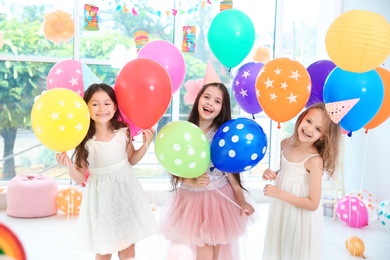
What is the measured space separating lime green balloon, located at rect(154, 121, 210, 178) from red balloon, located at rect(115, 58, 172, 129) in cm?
11

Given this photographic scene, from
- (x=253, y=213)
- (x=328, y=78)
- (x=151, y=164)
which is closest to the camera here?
(x=328, y=78)

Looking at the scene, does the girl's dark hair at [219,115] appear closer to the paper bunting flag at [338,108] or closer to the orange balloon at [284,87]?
the orange balloon at [284,87]

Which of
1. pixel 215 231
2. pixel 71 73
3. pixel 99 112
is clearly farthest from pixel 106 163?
pixel 215 231

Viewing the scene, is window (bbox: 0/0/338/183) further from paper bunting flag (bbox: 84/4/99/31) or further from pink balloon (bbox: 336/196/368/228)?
pink balloon (bbox: 336/196/368/228)

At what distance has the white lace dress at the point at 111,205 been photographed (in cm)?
193

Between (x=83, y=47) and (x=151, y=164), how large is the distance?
132 centimetres

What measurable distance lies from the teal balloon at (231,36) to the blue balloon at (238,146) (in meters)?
0.51

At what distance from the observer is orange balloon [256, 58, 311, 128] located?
1927 mm

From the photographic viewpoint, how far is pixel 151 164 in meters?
4.40

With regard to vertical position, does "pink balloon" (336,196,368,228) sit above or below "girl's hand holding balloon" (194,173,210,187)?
below

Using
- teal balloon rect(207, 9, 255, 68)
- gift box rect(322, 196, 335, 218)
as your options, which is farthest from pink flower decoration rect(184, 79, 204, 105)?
gift box rect(322, 196, 335, 218)

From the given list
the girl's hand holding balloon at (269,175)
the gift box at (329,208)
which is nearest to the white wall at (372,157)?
the gift box at (329,208)

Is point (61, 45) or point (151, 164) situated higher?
point (61, 45)

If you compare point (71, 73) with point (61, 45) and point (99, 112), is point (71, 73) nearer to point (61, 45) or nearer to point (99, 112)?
point (99, 112)
